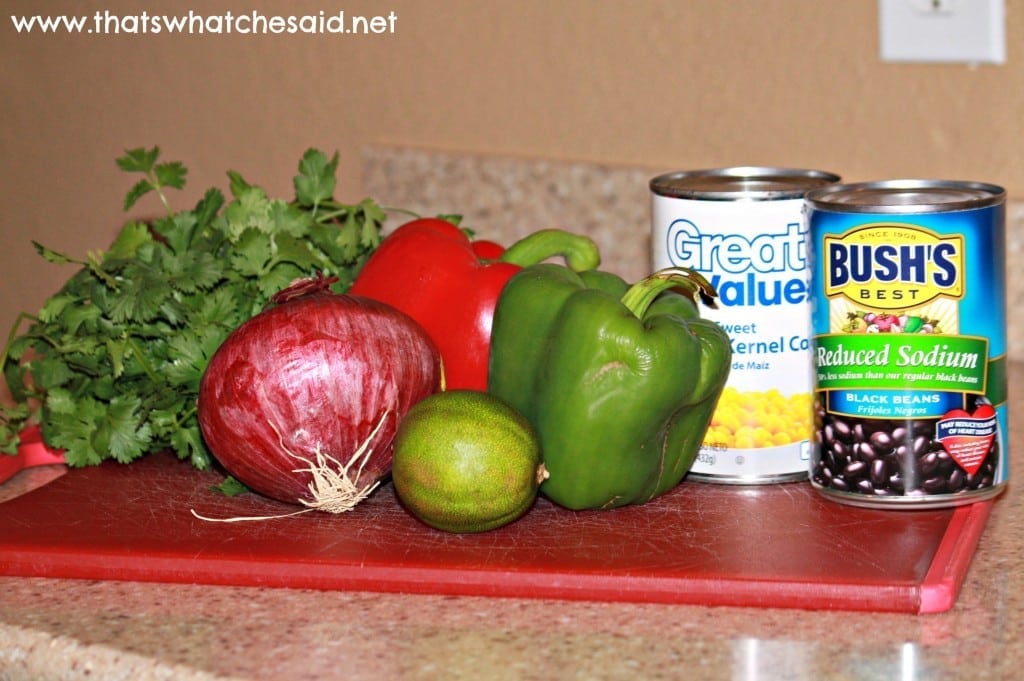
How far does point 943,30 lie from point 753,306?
46 cm

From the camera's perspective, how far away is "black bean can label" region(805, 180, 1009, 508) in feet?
2.58

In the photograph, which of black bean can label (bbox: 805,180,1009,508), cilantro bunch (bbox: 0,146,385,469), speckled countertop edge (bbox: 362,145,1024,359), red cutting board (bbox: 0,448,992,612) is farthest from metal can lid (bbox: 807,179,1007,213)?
speckled countertop edge (bbox: 362,145,1024,359)

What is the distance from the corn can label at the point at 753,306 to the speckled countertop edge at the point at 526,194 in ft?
1.72

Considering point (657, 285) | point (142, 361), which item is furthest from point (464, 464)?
point (142, 361)

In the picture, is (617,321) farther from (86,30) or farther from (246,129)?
(86,30)

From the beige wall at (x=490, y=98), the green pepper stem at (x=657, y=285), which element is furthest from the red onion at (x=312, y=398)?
the beige wall at (x=490, y=98)

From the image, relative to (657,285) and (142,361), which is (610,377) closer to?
(657,285)

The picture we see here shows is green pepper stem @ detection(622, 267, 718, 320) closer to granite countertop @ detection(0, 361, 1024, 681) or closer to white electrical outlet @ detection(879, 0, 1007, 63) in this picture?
granite countertop @ detection(0, 361, 1024, 681)

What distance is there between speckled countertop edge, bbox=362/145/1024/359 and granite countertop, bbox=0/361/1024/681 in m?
0.73

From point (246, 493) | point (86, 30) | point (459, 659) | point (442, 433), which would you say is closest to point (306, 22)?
point (86, 30)

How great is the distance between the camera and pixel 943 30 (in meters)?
1.20

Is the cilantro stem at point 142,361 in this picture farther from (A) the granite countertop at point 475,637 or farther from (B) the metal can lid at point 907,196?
(B) the metal can lid at point 907,196

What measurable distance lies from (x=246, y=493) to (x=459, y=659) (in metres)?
0.30

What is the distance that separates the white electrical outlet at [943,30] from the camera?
1.18 meters
